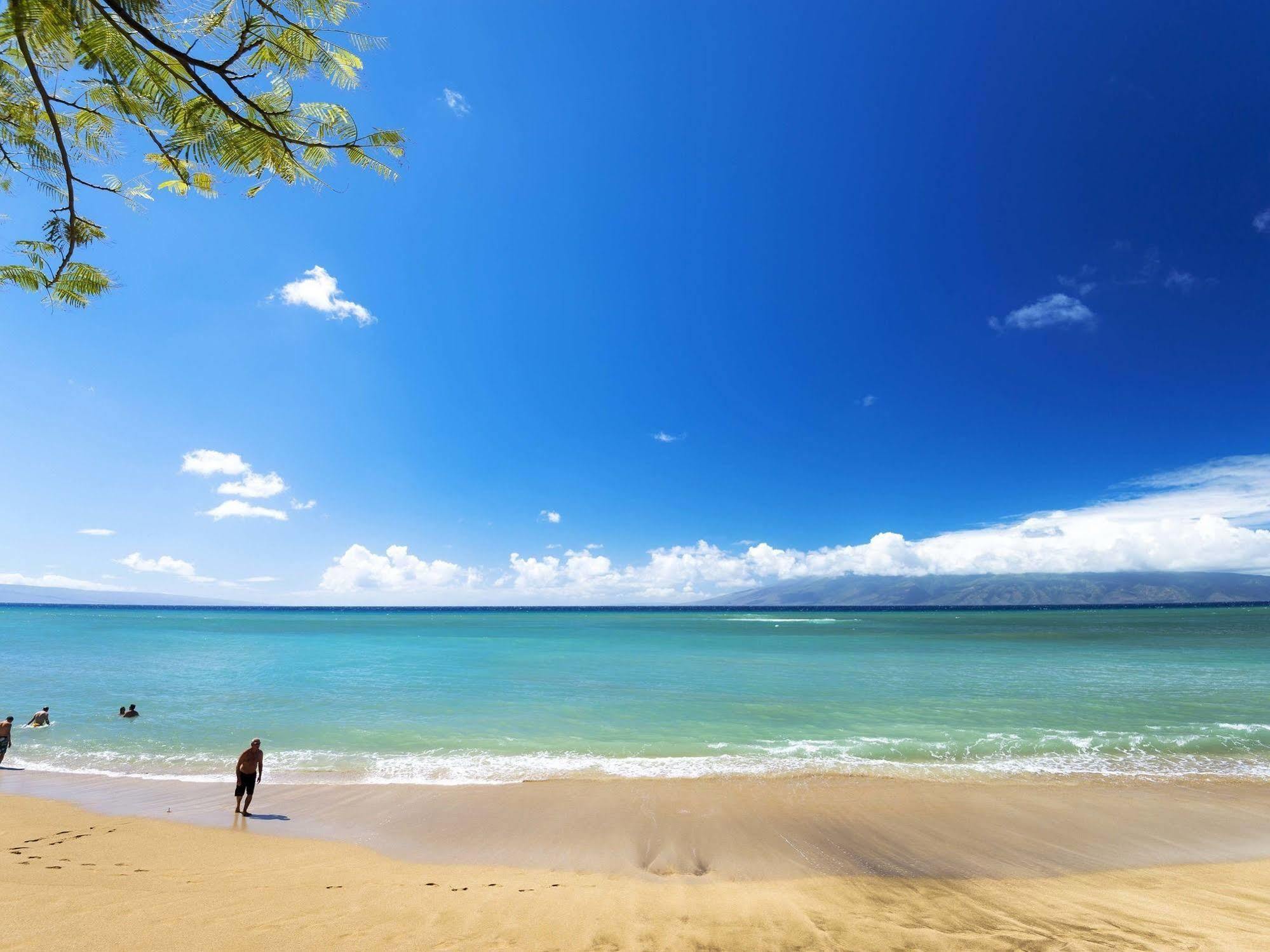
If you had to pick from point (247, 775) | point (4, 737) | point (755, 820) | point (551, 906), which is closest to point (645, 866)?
point (551, 906)

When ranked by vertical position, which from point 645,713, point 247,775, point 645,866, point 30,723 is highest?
point 247,775

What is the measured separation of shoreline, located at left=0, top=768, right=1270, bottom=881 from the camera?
790cm

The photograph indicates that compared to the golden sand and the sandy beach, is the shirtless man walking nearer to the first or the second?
the sandy beach

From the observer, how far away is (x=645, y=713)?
736 inches

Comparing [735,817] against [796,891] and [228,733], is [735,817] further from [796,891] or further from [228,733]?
[228,733]

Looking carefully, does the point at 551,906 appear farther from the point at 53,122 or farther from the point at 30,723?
the point at 30,723

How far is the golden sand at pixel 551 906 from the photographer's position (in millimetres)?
5402

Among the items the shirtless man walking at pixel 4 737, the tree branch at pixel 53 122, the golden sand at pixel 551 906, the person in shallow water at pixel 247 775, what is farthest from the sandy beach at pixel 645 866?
the tree branch at pixel 53 122

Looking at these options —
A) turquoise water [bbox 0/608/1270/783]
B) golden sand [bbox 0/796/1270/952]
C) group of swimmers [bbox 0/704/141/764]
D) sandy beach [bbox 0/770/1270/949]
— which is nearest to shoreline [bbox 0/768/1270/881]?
sandy beach [bbox 0/770/1270/949]

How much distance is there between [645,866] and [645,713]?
11.3 metres

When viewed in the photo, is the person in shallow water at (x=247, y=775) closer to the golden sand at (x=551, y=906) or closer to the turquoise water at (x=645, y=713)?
the golden sand at (x=551, y=906)

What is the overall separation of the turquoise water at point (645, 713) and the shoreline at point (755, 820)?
3.29ft

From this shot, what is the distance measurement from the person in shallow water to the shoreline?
0.30 metres

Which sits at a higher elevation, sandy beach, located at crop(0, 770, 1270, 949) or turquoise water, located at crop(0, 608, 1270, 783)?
sandy beach, located at crop(0, 770, 1270, 949)
